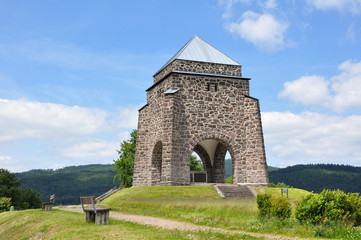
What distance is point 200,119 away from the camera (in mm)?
26531

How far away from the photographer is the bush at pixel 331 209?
11181mm

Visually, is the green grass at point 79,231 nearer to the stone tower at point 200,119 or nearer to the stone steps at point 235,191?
the stone tower at point 200,119

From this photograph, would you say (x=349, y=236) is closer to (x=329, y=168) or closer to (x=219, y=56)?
(x=219, y=56)

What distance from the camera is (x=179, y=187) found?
2323cm

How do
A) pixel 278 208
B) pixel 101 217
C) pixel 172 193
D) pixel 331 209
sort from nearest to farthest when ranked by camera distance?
pixel 331 209 < pixel 278 208 < pixel 101 217 < pixel 172 193

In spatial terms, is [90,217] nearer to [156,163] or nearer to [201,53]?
[156,163]

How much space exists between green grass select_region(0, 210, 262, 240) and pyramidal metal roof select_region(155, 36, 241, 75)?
639 inches

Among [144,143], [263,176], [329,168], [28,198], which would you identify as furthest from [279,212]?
[329,168]

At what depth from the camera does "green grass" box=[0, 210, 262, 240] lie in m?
10.0

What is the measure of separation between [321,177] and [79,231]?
308 feet

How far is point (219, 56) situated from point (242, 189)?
11035 mm

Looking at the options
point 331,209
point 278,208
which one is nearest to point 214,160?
point 278,208

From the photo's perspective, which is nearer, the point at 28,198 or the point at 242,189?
the point at 242,189

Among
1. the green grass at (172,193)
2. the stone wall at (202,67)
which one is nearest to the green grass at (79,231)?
the green grass at (172,193)
